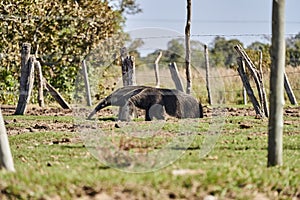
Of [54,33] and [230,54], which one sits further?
[230,54]

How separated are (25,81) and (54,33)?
7360 mm

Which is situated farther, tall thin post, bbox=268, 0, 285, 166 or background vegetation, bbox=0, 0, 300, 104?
background vegetation, bbox=0, 0, 300, 104

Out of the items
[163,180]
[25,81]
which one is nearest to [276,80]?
[163,180]

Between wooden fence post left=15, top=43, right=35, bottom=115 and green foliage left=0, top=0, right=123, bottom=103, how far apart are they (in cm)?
427

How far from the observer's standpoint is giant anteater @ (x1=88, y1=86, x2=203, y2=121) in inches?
572

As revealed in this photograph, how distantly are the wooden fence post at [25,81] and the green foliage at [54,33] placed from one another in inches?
168

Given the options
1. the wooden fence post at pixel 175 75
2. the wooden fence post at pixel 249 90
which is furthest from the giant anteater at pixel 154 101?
the wooden fence post at pixel 175 75

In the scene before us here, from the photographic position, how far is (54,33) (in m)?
24.8

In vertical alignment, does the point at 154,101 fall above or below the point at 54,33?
below

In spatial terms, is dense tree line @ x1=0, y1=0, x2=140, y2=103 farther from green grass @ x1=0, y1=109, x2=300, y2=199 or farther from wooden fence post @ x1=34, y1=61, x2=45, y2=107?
green grass @ x1=0, y1=109, x2=300, y2=199

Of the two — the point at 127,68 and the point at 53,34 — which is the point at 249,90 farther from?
the point at 53,34

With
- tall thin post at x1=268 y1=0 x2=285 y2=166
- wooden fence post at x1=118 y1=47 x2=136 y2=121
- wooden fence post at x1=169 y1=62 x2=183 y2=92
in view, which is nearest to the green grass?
tall thin post at x1=268 y1=0 x2=285 y2=166

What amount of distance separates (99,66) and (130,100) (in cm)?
507

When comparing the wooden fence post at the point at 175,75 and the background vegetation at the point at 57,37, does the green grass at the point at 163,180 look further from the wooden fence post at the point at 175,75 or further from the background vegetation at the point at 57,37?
the background vegetation at the point at 57,37
